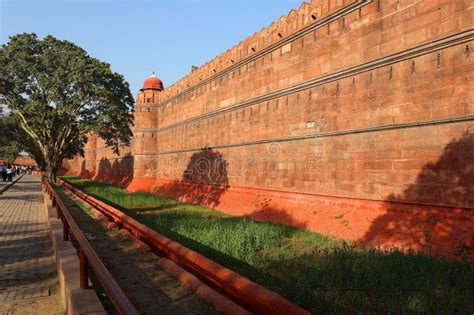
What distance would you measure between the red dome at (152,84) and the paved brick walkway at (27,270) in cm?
2019

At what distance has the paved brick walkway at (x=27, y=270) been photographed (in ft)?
14.4

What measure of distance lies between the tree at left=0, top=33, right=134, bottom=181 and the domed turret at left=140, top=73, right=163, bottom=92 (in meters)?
2.66

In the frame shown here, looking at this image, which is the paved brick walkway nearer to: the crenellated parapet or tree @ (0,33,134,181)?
the crenellated parapet

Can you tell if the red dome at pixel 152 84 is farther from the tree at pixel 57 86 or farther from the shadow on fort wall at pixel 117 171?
the shadow on fort wall at pixel 117 171

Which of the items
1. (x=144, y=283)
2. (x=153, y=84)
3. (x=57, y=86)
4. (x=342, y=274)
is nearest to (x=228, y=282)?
(x=144, y=283)

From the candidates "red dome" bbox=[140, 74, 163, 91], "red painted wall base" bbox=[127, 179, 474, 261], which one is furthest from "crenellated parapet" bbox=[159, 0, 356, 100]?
"red dome" bbox=[140, 74, 163, 91]

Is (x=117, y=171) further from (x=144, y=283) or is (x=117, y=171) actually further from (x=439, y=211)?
(x=144, y=283)

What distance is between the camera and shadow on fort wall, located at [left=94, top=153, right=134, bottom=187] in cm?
3500

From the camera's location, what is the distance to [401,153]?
Answer: 9.34 metres

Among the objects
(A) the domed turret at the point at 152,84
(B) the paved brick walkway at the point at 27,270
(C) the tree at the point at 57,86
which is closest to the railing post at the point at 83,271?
(B) the paved brick walkway at the point at 27,270

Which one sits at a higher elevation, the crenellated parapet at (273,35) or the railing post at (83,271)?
the crenellated parapet at (273,35)

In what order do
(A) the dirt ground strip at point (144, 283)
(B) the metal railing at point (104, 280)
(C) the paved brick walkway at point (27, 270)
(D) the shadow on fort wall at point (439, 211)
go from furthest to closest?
1. (D) the shadow on fort wall at point (439, 211)
2. (C) the paved brick walkway at point (27, 270)
3. (A) the dirt ground strip at point (144, 283)
4. (B) the metal railing at point (104, 280)

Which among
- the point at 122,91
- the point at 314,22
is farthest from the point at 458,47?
the point at 122,91

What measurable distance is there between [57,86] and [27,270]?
70.1 feet
